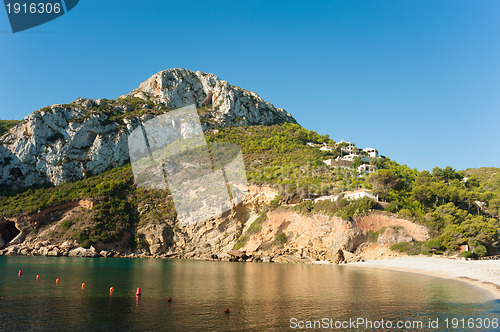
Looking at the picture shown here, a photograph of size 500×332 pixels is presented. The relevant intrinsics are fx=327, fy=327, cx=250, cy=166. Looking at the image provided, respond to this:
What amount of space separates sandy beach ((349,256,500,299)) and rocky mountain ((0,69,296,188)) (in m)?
70.1

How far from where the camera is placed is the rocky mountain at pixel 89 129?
79875mm

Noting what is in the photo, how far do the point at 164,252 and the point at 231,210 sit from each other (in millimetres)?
16416

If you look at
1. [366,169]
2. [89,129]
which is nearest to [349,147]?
[366,169]

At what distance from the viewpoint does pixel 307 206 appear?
60.0m

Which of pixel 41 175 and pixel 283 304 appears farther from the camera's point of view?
pixel 41 175

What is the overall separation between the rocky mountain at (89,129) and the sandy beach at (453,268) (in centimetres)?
7007

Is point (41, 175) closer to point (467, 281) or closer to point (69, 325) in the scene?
point (69, 325)

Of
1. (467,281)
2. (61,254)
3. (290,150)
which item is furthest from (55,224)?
(467,281)

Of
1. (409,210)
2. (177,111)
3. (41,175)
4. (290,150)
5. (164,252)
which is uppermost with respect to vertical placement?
(177,111)

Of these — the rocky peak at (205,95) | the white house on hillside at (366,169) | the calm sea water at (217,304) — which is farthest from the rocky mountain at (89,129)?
the calm sea water at (217,304)

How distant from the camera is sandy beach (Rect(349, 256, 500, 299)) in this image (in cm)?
2788

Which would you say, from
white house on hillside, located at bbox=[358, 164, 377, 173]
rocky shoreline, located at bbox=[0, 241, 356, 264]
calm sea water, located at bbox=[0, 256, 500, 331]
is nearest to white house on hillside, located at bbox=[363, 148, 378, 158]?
white house on hillside, located at bbox=[358, 164, 377, 173]

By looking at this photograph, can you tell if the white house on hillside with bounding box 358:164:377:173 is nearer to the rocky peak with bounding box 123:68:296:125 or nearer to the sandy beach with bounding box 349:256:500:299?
the sandy beach with bounding box 349:256:500:299

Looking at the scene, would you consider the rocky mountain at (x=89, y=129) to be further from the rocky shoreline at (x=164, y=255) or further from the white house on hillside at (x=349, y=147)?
the white house on hillside at (x=349, y=147)
